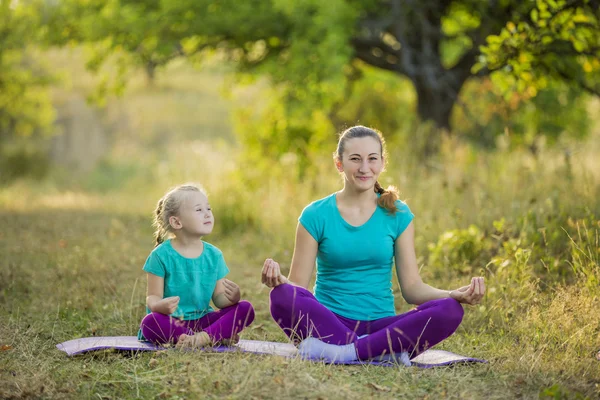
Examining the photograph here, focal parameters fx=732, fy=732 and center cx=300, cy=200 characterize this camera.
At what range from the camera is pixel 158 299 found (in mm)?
4207

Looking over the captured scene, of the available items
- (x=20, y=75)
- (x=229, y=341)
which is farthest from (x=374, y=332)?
(x=20, y=75)

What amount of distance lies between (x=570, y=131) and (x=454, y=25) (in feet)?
10.3

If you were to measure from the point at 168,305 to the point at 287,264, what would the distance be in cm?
314

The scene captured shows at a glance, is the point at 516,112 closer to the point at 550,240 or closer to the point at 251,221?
the point at 251,221

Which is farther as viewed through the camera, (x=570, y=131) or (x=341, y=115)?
(x=341, y=115)

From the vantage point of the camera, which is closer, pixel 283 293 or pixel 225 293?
pixel 283 293

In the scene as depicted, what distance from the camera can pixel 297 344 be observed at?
427cm

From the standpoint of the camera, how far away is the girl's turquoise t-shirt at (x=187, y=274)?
4.27 m

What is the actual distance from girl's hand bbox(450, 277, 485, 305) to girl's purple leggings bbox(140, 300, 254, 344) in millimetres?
1218

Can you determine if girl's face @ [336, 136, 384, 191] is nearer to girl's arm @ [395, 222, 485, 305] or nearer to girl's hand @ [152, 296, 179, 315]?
girl's arm @ [395, 222, 485, 305]

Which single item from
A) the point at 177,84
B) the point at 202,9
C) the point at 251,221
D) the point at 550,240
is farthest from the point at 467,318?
the point at 177,84

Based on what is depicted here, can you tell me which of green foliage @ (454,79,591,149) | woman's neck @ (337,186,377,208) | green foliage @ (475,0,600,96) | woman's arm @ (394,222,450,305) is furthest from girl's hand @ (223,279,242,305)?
green foliage @ (454,79,591,149)

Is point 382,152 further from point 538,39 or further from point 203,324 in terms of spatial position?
point 538,39

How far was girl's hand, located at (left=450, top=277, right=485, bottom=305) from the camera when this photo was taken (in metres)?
3.76
